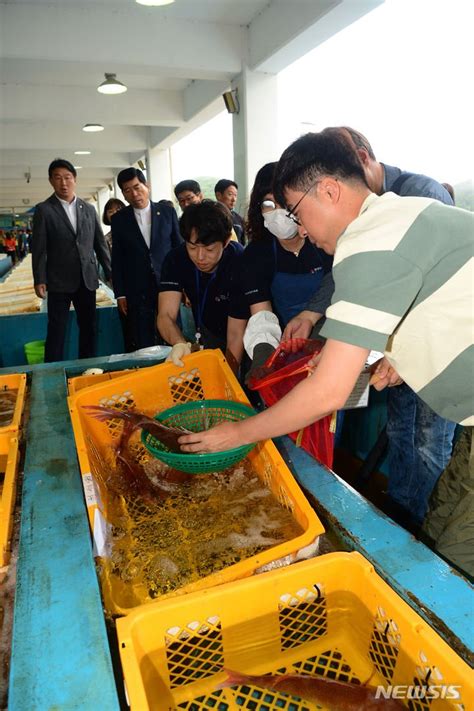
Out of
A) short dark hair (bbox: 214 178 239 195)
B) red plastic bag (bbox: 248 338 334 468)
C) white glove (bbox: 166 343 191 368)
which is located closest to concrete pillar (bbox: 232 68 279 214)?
short dark hair (bbox: 214 178 239 195)

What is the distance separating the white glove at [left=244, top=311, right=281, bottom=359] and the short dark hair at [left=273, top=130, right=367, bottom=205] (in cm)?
91

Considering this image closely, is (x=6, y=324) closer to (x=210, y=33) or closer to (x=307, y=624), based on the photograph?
(x=210, y=33)

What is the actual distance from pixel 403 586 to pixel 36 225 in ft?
15.6

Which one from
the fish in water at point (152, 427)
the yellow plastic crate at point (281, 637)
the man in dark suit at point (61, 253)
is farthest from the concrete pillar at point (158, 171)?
the yellow plastic crate at point (281, 637)

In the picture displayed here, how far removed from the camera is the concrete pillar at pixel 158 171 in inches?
457

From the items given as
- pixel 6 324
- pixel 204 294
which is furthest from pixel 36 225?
pixel 204 294

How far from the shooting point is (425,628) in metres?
0.90

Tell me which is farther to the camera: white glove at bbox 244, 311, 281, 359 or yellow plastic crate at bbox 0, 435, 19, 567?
white glove at bbox 244, 311, 281, 359

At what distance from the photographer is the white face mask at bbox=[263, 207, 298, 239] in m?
2.29

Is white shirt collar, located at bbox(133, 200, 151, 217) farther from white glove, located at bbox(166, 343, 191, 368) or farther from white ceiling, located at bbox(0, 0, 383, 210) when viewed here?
white glove, located at bbox(166, 343, 191, 368)

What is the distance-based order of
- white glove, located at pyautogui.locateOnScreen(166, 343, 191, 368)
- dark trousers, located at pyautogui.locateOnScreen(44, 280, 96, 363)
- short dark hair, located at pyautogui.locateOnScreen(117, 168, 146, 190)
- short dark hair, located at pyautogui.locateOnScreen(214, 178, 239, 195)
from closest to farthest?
white glove, located at pyautogui.locateOnScreen(166, 343, 191, 368), short dark hair, located at pyautogui.locateOnScreen(117, 168, 146, 190), dark trousers, located at pyautogui.locateOnScreen(44, 280, 96, 363), short dark hair, located at pyautogui.locateOnScreen(214, 178, 239, 195)

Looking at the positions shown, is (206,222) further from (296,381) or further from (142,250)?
(142,250)

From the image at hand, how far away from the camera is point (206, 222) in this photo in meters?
2.56

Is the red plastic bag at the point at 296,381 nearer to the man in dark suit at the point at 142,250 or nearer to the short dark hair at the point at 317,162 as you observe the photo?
the short dark hair at the point at 317,162
